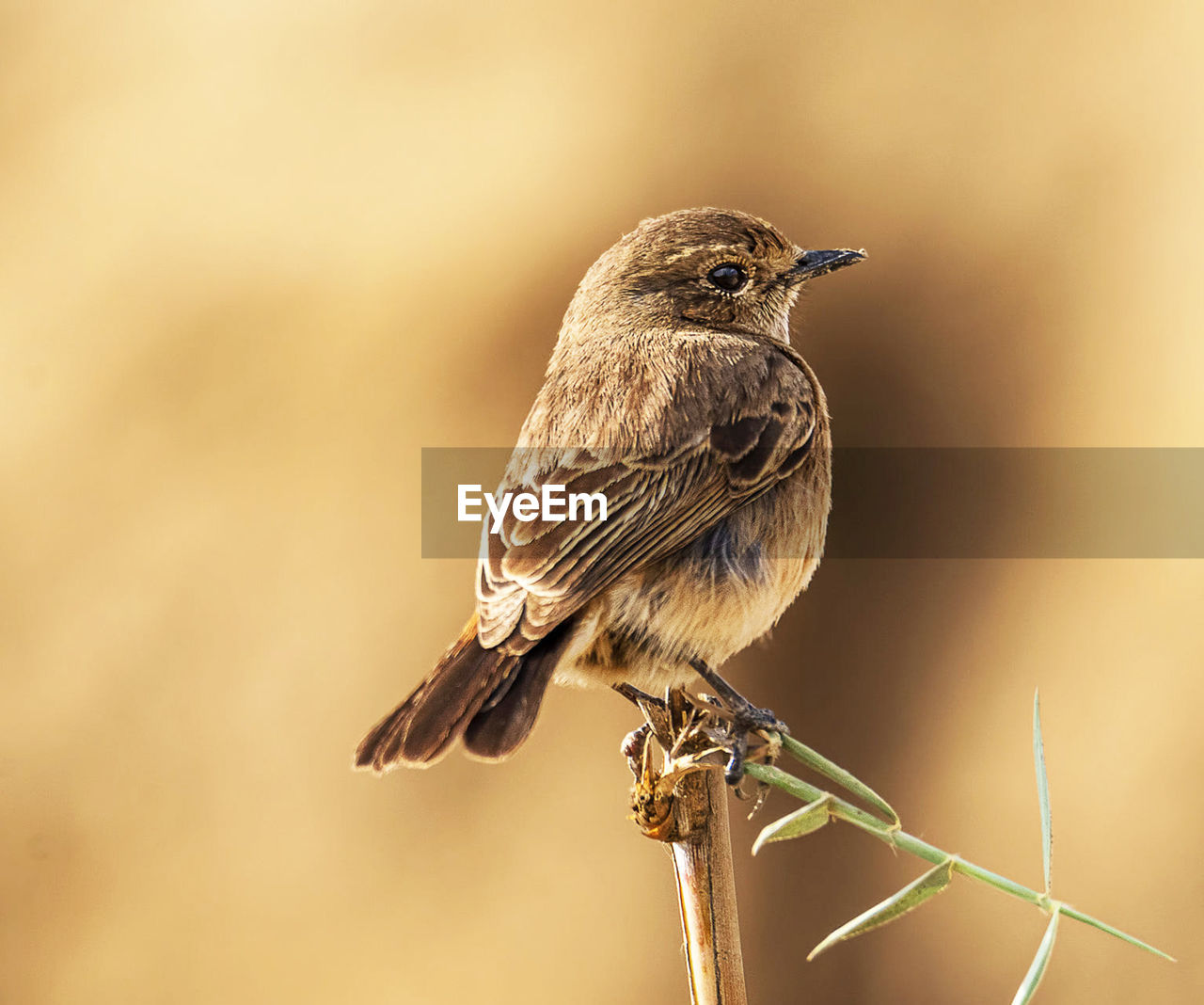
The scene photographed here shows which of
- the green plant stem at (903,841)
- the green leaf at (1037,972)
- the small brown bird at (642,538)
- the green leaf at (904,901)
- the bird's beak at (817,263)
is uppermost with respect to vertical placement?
the bird's beak at (817,263)

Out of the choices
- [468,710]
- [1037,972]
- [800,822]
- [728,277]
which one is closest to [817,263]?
[728,277]

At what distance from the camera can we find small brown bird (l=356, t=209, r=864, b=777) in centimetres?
248

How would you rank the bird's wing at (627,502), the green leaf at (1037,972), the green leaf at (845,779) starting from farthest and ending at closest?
1. the bird's wing at (627,502)
2. the green leaf at (845,779)
3. the green leaf at (1037,972)

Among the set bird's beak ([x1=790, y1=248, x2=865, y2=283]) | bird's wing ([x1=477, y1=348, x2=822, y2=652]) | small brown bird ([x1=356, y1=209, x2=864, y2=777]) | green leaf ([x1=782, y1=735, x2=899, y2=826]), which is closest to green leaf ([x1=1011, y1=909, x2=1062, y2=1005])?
green leaf ([x1=782, y1=735, x2=899, y2=826])

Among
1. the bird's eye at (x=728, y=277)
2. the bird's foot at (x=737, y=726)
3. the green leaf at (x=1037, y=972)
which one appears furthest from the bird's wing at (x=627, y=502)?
the green leaf at (x=1037, y=972)

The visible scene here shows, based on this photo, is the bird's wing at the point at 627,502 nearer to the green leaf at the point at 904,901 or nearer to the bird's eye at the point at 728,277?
the bird's eye at the point at 728,277

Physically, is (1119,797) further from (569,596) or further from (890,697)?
(569,596)

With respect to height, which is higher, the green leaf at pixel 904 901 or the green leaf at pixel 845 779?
the green leaf at pixel 845 779

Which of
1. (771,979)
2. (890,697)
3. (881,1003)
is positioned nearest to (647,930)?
(771,979)

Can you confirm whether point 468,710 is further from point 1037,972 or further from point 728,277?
point 728,277

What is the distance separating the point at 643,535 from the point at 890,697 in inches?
95.5

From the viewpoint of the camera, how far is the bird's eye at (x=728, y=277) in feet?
12.0

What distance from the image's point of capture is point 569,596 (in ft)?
8.57

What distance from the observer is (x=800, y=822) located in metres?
1.65
